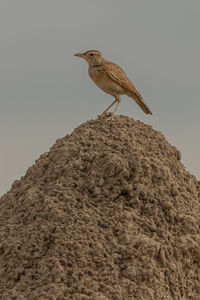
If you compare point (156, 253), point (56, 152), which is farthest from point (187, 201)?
point (56, 152)

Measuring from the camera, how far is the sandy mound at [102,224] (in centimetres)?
600

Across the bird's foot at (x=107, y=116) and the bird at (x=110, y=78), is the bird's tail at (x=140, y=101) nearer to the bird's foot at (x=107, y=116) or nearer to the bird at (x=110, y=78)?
the bird at (x=110, y=78)

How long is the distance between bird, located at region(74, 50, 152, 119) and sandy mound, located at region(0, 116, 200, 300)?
2.58ft

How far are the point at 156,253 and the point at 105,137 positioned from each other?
164 cm

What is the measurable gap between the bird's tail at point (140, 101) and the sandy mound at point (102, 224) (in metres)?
0.92

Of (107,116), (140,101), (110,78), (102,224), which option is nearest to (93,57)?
(110,78)

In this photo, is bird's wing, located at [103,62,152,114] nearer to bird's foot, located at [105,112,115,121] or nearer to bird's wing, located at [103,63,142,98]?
bird's wing, located at [103,63,142,98]

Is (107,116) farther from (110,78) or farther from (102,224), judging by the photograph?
(102,224)

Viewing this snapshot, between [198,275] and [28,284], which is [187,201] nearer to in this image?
[198,275]

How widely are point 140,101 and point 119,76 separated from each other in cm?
50

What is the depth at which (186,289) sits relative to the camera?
21.4 feet

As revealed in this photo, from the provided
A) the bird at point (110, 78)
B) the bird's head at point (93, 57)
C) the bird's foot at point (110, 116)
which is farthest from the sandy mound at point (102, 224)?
the bird's head at point (93, 57)

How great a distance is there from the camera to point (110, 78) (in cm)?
813

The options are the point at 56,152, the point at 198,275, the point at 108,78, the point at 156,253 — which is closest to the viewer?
the point at 156,253
